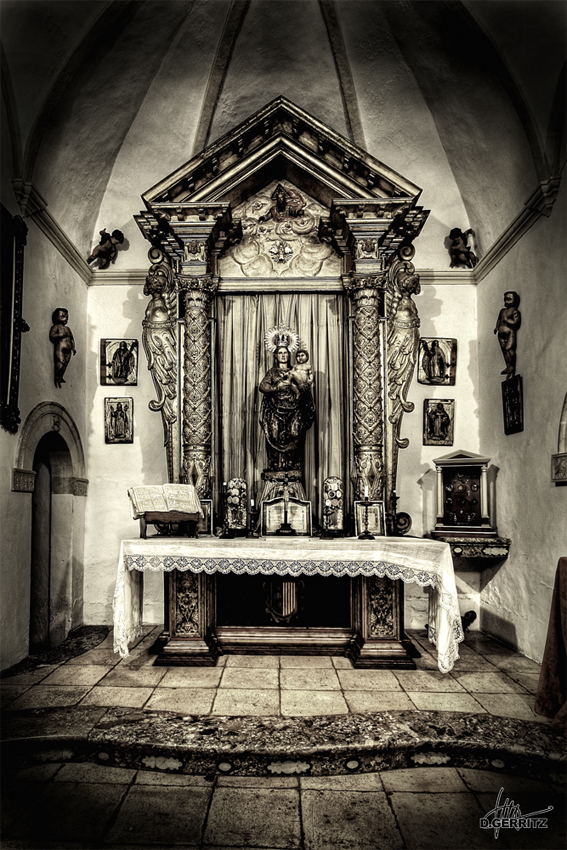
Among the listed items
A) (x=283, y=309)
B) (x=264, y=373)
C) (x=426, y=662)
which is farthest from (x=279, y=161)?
(x=426, y=662)

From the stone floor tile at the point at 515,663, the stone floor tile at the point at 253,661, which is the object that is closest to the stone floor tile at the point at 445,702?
the stone floor tile at the point at 515,663

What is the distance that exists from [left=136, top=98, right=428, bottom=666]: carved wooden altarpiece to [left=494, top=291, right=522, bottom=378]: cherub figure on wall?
0.97m

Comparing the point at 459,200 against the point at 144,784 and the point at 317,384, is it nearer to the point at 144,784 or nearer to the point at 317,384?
the point at 317,384

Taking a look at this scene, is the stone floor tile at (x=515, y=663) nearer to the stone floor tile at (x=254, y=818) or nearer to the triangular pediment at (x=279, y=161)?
the stone floor tile at (x=254, y=818)

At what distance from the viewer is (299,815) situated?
3.38 meters

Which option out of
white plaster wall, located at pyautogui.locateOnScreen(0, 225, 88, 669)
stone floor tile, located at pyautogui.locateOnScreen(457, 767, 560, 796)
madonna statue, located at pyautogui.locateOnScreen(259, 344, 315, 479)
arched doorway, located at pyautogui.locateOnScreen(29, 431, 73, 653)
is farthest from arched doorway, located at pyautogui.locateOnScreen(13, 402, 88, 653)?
stone floor tile, located at pyautogui.locateOnScreen(457, 767, 560, 796)

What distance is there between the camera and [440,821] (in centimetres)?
332

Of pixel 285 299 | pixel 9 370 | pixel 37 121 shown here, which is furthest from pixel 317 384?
pixel 37 121

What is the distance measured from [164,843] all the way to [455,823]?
1.58 m

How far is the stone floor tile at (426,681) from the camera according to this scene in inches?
199

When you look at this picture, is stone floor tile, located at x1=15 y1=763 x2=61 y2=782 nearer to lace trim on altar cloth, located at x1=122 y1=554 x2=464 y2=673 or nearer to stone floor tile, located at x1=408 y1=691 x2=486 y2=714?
lace trim on altar cloth, located at x1=122 y1=554 x2=464 y2=673

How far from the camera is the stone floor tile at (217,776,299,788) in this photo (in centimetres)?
371

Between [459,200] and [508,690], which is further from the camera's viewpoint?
[459,200]

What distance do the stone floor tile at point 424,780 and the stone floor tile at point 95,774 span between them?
1649 mm
